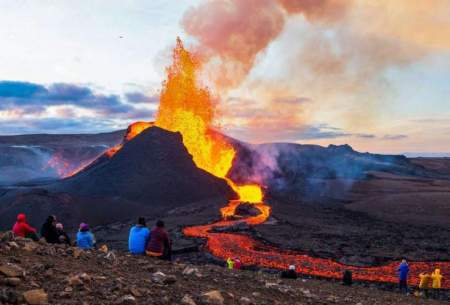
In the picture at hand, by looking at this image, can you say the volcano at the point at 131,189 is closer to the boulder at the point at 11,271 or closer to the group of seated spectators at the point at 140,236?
the group of seated spectators at the point at 140,236

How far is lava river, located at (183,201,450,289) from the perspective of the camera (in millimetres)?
25578

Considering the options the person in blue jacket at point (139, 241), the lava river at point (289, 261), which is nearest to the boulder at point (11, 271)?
the person in blue jacket at point (139, 241)

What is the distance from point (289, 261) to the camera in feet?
92.9

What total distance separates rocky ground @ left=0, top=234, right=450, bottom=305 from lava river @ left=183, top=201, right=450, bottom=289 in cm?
1600

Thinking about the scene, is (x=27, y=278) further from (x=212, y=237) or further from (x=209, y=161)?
(x=209, y=161)

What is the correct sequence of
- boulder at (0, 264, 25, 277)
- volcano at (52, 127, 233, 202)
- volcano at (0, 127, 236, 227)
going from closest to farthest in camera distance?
boulder at (0, 264, 25, 277), volcano at (0, 127, 236, 227), volcano at (52, 127, 233, 202)

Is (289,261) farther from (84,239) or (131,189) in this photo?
(131,189)

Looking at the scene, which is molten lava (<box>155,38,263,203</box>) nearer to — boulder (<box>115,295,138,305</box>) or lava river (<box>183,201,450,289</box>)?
lava river (<box>183,201,450,289</box>)

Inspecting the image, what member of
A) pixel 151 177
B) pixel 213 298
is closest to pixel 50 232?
pixel 213 298

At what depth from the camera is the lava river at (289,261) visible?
25.6m

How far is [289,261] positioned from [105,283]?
72.8 ft

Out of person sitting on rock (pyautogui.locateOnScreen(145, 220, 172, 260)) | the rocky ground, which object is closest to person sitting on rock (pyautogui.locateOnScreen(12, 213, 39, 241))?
the rocky ground

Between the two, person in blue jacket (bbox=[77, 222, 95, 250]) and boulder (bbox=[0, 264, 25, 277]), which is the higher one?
boulder (bbox=[0, 264, 25, 277])

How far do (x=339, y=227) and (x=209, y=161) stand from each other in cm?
2426
